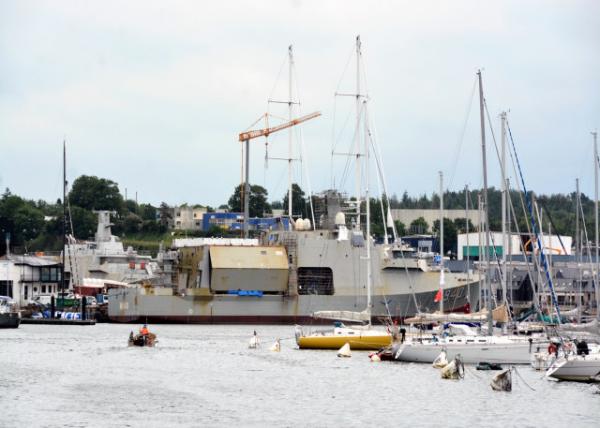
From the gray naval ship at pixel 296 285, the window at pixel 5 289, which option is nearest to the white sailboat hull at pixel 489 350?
the gray naval ship at pixel 296 285

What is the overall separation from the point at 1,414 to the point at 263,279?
6498 centimetres

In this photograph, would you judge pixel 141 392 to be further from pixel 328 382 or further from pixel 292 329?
pixel 292 329

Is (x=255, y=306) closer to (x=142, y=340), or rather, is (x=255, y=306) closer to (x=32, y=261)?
(x=142, y=340)

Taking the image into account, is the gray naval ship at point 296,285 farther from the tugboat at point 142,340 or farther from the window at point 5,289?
the window at point 5,289

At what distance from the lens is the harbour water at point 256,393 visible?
138 ft

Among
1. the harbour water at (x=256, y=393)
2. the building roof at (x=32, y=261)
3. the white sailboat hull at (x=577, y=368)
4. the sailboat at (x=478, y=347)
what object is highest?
the building roof at (x=32, y=261)

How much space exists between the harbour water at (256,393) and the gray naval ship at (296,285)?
34.9m

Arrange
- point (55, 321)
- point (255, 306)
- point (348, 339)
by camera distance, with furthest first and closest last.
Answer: point (255, 306) < point (55, 321) < point (348, 339)

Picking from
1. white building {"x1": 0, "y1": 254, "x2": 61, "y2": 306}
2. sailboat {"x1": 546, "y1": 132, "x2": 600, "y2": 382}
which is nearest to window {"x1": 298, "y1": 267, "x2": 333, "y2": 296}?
white building {"x1": 0, "y1": 254, "x2": 61, "y2": 306}

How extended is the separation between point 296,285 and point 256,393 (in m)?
57.9

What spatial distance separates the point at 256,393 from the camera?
49781 mm

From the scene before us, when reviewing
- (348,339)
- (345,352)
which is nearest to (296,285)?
(348,339)

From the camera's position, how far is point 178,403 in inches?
1811

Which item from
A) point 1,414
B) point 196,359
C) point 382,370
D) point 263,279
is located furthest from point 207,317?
point 1,414
